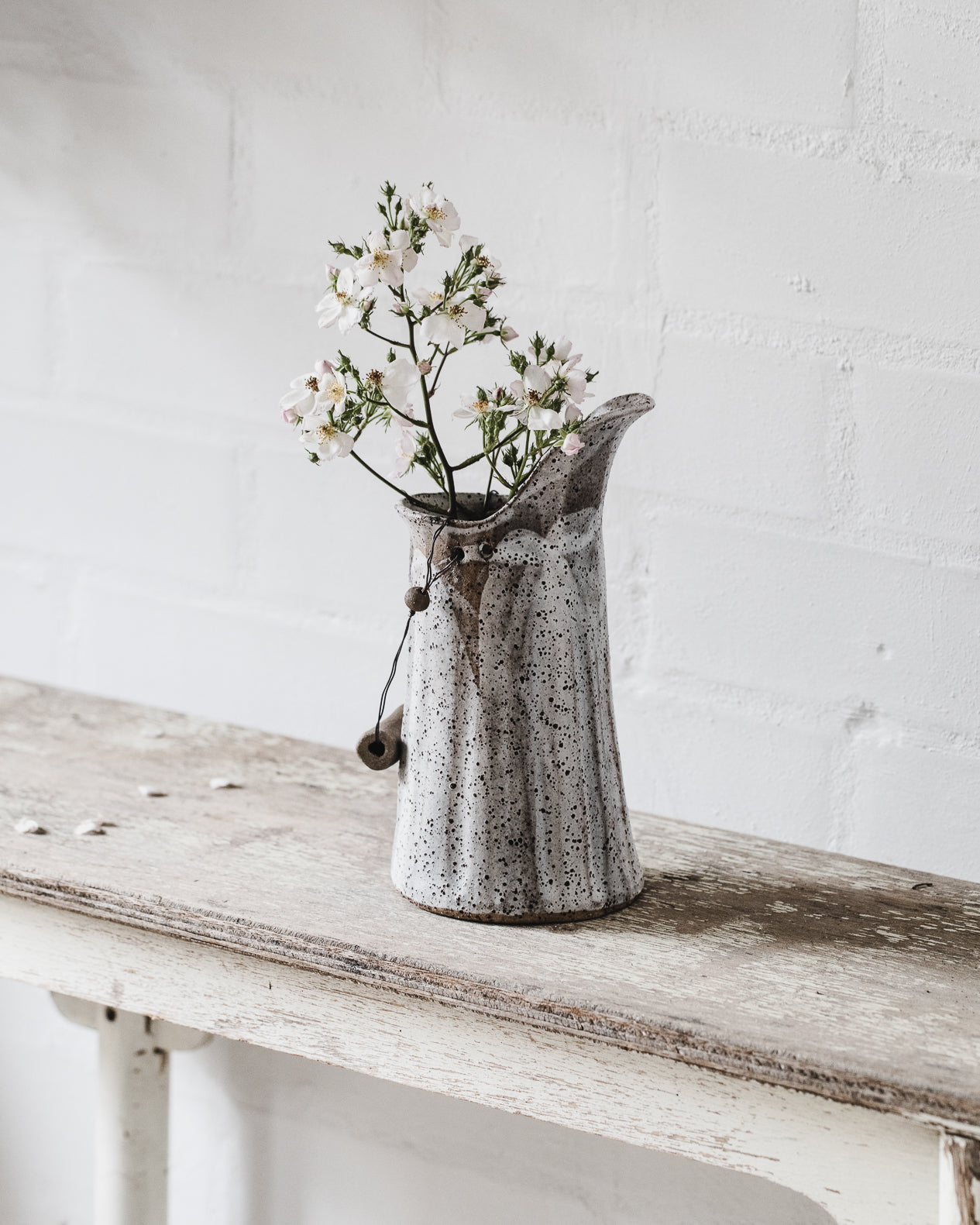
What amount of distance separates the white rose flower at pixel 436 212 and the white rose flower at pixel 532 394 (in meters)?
0.08

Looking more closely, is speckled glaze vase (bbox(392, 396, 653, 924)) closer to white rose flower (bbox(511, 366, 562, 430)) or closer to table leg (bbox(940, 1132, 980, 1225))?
white rose flower (bbox(511, 366, 562, 430))

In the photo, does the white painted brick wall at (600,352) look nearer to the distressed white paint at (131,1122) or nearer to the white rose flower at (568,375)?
the distressed white paint at (131,1122)

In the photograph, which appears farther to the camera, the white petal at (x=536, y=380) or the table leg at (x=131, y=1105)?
the table leg at (x=131, y=1105)

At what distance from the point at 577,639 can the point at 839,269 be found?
0.36 metres

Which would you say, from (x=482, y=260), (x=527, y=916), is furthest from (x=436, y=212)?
(x=527, y=916)

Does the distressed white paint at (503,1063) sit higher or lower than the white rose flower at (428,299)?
lower

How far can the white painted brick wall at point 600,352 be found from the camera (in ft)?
2.87

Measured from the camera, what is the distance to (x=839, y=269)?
34.7 inches

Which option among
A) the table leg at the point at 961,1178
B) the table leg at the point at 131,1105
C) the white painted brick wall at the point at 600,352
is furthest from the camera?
the table leg at the point at 131,1105

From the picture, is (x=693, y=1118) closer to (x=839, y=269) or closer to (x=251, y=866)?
(x=251, y=866)

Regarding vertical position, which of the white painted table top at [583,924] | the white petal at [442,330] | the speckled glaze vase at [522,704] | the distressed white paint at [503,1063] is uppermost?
the white petal at [442,330]

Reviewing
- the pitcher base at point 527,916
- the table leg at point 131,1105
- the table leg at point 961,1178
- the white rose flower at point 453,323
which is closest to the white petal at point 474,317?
the white rose flower at point 453,323

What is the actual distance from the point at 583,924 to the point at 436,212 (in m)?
0.37

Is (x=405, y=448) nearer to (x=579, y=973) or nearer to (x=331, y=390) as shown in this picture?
(x=331, y=390)
